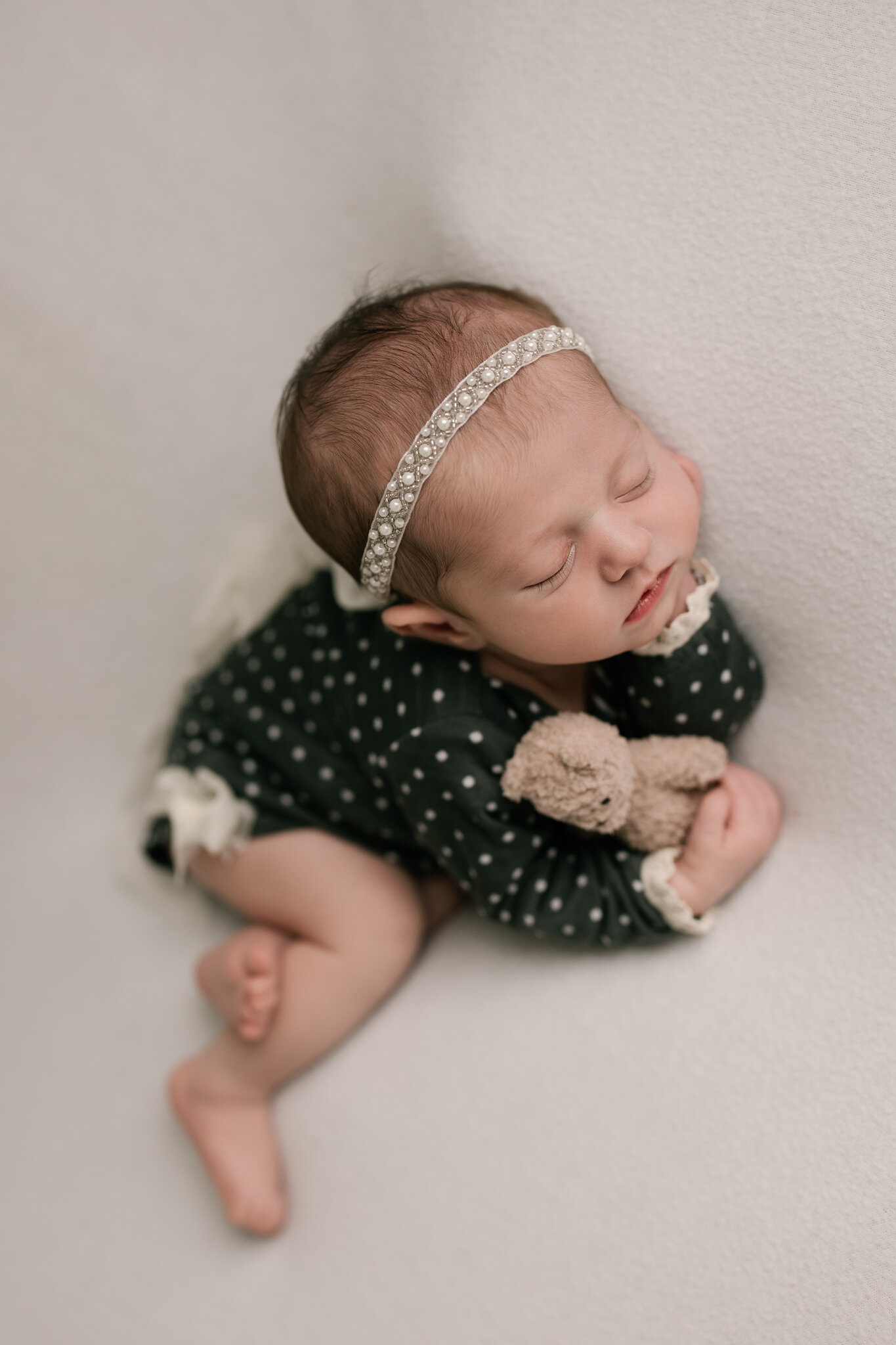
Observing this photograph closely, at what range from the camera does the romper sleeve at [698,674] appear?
1.01m

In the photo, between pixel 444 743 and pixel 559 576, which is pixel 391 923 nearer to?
pixel 444 743

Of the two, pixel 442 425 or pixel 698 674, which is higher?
pixel 442 425

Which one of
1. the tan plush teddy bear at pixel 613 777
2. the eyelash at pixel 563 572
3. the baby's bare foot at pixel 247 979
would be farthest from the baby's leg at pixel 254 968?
the eyelash at pixel 563 572

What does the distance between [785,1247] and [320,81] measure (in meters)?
1.25

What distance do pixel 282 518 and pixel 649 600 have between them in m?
0.60

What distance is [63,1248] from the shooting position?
3.95ft

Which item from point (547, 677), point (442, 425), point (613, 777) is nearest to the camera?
point (442, 425)

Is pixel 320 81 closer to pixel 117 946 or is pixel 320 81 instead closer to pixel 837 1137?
pixel 117 946

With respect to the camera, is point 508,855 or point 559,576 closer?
point 559,576

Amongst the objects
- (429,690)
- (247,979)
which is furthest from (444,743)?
Result: (247,979)

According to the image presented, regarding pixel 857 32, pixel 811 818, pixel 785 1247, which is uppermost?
pixel 857 32

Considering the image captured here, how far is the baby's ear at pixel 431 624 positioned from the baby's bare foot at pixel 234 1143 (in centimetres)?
59

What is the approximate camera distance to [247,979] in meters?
1.16

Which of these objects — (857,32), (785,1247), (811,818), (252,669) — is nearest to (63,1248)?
(252,669)
